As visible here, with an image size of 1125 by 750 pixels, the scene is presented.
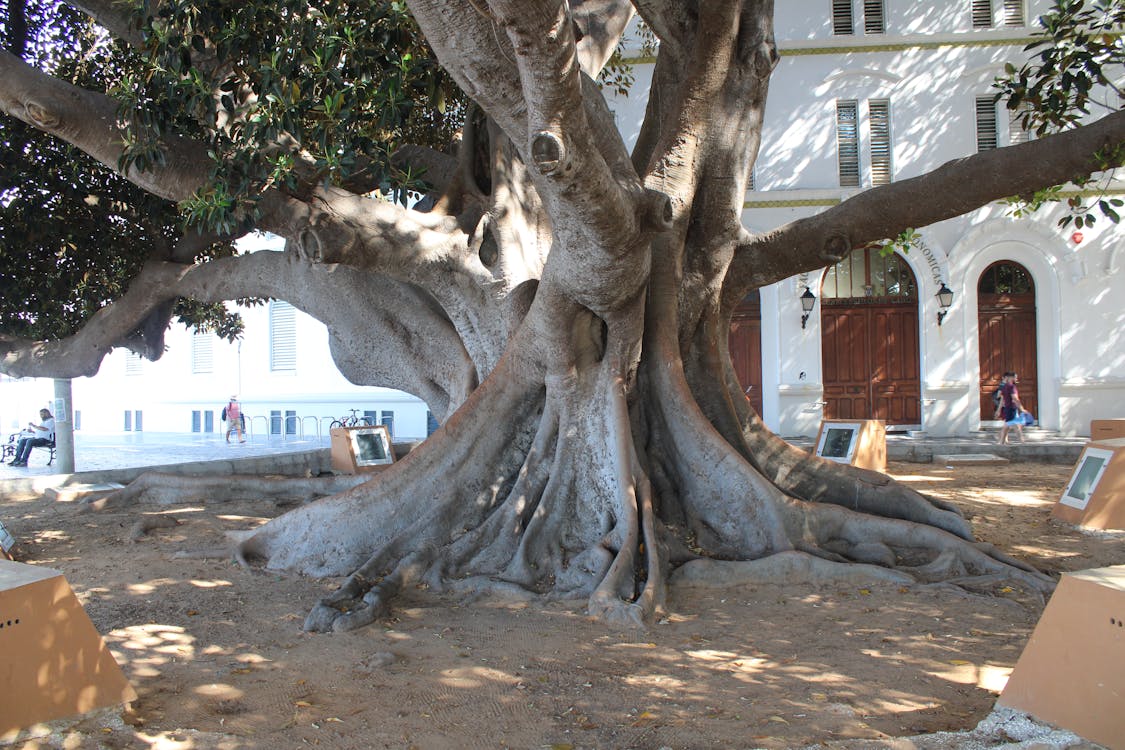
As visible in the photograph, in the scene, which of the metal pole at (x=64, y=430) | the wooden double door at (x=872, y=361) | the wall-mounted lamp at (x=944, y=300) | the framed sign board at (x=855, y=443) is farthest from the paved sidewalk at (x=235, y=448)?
the framed sign board at (x=855, y=443)

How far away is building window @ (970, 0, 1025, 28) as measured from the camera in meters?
18.2

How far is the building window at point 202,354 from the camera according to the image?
997 inches

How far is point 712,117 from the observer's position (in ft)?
22.9

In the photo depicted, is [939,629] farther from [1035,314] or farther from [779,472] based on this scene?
[1035,314]

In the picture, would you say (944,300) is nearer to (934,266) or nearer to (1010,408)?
(934,266)

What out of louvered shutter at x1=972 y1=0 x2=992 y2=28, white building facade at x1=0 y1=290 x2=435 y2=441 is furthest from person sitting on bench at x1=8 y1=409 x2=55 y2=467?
Result: louvered shutter at x1=972 y1=0 x2=992 y2=28

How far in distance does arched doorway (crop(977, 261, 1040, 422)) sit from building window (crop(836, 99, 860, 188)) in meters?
3.51

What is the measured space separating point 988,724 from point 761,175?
1658cm

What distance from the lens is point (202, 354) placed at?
83.8 feet

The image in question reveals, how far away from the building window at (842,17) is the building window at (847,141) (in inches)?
59.8

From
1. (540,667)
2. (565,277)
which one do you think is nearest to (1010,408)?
(565,277)

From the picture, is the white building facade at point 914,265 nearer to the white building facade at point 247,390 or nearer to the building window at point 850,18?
the building window at point 850,18

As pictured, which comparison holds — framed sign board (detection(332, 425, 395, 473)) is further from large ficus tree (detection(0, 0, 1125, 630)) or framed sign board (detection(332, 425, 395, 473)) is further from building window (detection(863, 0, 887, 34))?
building window (detection(863, 0, 887, 34))

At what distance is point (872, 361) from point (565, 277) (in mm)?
14385
